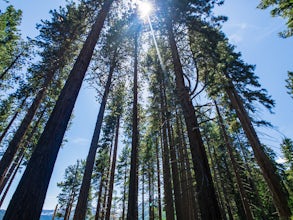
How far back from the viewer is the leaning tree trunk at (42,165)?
2539mm

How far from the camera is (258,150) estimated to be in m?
8.36

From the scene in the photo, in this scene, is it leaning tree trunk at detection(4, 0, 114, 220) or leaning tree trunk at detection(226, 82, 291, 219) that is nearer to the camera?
leaning tree trunk at detection(4, 0, 114, 220)

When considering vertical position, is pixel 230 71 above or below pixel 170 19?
above

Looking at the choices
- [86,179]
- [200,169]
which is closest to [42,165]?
[200,169]

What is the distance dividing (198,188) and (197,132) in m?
1.54

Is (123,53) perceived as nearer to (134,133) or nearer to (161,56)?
(161,56)

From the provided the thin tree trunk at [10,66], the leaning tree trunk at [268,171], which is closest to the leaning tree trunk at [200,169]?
the leaning tree trunk at [268,171]

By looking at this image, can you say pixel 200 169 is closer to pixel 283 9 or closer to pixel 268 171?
pixel 268 171

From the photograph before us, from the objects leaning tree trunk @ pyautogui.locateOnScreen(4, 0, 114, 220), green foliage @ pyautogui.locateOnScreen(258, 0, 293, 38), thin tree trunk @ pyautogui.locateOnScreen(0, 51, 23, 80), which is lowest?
leaning tree trunk @ pyautogui.locateOnScreen(4, 0, 114, 220)

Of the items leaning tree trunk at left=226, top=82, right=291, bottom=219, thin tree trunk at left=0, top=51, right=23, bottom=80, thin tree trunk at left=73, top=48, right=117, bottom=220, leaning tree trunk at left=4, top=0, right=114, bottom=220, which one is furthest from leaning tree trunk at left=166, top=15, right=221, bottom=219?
thin tree trunk at left=0, top=51, right=23, bottom=80

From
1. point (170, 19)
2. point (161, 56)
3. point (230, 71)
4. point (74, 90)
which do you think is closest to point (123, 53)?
point (161, 56)

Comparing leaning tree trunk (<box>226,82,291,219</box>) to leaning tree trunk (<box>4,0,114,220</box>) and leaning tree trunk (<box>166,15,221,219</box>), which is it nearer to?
leaning tree trunk (<box>166,15,221,219</box>)

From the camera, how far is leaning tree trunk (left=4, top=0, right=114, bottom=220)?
254 centimetres

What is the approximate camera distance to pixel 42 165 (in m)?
3.03
